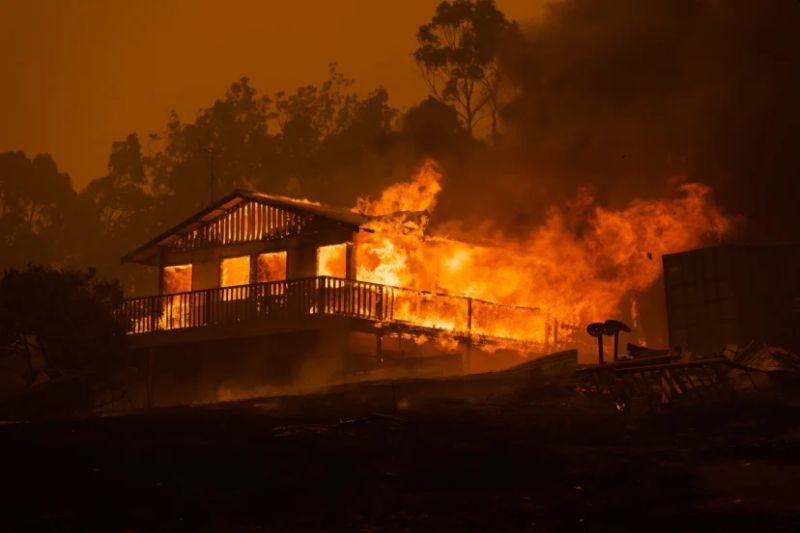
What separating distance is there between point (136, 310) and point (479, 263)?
32.9ft

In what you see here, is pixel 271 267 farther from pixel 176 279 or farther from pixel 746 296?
pixel 746 296

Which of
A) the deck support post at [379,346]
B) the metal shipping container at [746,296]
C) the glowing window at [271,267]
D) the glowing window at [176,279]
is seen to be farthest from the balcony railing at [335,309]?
the metal shipping container at [746,296]

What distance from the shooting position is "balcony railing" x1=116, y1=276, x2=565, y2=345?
31.0m

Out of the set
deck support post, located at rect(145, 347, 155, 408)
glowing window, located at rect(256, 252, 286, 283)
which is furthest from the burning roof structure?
deck support post, located at rect(145, 347, 155, 408)

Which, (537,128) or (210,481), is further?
(537,128)

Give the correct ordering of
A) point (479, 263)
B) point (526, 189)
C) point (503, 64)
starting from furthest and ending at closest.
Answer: point (503, 64), point (526, 189), point (479, 263)

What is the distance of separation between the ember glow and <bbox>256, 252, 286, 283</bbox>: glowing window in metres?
2.54

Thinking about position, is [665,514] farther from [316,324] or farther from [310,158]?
[310,158]

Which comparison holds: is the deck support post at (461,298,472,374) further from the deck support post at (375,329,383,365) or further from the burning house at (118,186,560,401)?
the deck support post at (375,329,383,365)

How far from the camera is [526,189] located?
1603 inches

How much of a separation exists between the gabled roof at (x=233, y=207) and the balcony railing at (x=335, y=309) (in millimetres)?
1948

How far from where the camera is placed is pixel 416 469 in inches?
597

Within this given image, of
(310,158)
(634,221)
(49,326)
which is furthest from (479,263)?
(310,158)

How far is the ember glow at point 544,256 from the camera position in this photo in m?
32.8
